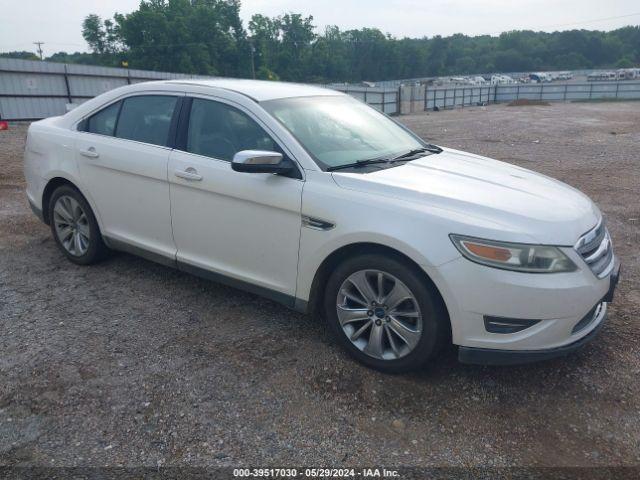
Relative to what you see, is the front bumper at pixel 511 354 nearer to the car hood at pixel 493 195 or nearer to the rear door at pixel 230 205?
Result: the car hood at pixel 493 195

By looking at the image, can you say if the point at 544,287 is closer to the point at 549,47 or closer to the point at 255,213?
the point at 255,213

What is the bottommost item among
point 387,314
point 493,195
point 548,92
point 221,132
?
point 387,314

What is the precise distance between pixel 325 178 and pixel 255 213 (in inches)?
22.1

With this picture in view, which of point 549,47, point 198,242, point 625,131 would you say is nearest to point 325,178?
point 198,242

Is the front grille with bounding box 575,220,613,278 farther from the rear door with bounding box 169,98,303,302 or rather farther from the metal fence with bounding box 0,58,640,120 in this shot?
the metal fence with bounding box 0,58,640,120

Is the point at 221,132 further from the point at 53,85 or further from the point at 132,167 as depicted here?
the point at 53,85

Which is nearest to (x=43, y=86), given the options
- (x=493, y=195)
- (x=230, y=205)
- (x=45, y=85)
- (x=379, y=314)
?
(x=45, y=85)

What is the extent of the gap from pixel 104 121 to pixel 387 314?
308 cm

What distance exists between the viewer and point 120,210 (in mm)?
4293

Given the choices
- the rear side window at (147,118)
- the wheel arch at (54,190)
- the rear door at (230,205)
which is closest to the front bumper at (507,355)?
the rear door at (230,205)

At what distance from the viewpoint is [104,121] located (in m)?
4.48

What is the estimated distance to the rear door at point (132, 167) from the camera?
157 inches

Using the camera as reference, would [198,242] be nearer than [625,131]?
Result: Yes

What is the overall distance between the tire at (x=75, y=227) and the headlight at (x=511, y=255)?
3.35 metres
